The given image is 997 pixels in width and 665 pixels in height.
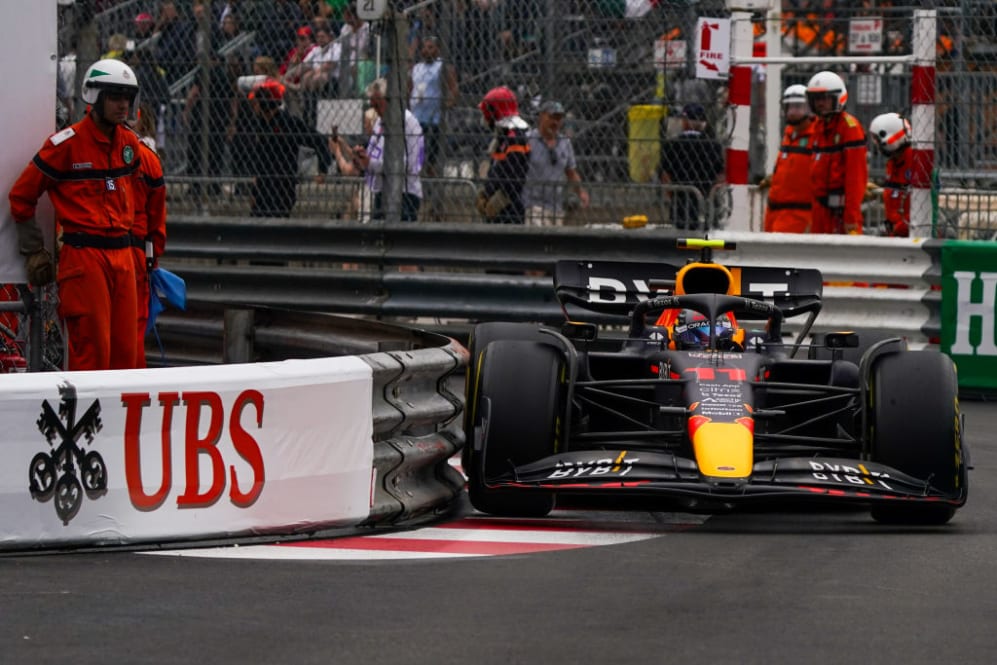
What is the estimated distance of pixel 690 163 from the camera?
13227 mm

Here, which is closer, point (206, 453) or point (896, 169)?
point (206, 453)

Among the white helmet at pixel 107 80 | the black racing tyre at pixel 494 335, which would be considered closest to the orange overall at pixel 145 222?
the white helmet at pixel 107 80

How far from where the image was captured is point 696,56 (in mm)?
13289

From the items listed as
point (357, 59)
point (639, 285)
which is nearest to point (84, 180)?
point (639, 285)

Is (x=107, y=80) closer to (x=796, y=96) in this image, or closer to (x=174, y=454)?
(x=174, y=454)

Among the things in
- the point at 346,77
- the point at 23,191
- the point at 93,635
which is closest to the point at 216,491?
the point at 93,635

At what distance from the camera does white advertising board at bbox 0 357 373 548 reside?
6.82m

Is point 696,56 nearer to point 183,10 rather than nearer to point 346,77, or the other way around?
point 346,77

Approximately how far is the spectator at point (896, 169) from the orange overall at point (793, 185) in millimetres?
642

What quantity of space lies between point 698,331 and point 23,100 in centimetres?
352

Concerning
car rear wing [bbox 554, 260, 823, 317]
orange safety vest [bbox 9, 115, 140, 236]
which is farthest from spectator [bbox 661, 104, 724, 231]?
orange safety vest [bbox 9, 115, 140, 236]

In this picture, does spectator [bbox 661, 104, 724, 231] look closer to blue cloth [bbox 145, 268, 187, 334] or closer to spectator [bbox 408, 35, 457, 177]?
spectator [bbox 408, 35, 457, 177]

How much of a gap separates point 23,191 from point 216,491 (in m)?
3.15

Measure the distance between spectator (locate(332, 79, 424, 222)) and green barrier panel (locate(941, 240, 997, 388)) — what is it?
3661 mm
